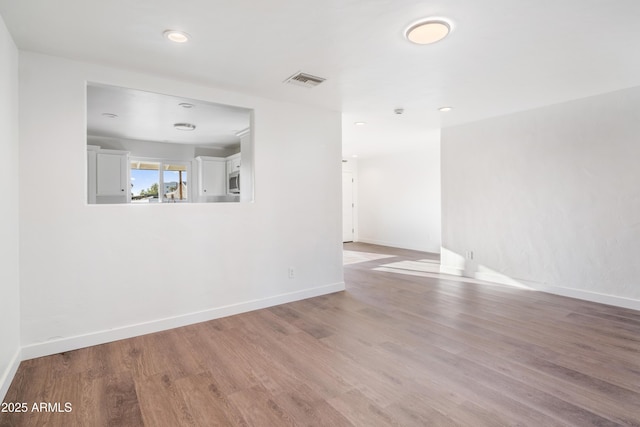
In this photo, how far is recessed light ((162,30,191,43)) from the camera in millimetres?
2245

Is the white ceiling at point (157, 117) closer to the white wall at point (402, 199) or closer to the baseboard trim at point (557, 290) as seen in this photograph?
the white wall at point (402, 199)

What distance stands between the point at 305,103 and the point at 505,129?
9.59ft

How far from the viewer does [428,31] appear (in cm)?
224

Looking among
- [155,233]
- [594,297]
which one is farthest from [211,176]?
[594,297]

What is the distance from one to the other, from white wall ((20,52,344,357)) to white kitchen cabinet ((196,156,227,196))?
394 centimetres

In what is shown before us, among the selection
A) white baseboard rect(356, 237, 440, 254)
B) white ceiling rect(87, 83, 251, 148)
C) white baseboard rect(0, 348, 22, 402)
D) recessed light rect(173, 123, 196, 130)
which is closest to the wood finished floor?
white baseboard rect(0, 348, 22, 402)

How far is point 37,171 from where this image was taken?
2.53m

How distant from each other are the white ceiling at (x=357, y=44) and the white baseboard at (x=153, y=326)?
7.60 feet

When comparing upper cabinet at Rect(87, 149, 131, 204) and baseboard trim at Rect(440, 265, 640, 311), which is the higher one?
upper cabinet at Rect(87, 149, 131, 204)

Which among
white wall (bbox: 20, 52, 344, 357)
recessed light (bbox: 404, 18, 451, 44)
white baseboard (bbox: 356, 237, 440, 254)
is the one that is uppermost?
recessed light (bbox: 404, 18, 451, 44)

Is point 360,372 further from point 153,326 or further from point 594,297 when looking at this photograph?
point 594,297

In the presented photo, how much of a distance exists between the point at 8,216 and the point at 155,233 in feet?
3.43

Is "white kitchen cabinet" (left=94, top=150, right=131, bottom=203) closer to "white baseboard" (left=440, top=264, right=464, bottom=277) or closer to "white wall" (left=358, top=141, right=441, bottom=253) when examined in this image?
"white wall" (left=358, top=141, right=441, bottom=253)

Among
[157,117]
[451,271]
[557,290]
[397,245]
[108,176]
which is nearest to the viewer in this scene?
[557,290]
